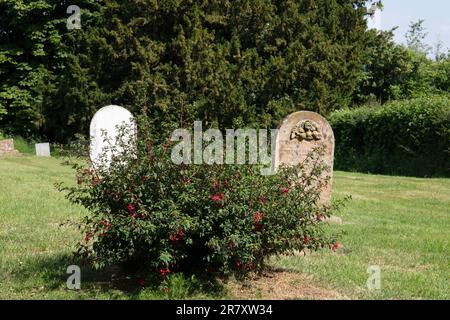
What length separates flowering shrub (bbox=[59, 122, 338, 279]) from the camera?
486 cm

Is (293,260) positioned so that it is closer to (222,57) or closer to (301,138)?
(301,138)

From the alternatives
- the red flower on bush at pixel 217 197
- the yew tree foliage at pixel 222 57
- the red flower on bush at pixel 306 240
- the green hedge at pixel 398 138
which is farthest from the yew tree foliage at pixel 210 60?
the red flower on bush at pixel 217 197

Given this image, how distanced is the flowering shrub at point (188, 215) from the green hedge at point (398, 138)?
1457 centimetres

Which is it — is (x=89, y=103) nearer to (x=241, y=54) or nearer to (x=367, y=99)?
(x=241, y=54)

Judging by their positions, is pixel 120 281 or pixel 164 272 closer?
pixel 164 272

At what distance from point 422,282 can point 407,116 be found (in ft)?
47.7

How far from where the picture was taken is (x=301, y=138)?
8992 mm

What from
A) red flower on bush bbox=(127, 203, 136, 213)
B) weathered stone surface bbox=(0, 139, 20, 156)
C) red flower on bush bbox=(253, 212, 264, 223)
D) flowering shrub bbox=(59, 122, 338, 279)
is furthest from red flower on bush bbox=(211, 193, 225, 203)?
weathered stone surface bbox=(0, 139, 20, 156)

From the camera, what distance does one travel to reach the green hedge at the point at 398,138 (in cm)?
1873

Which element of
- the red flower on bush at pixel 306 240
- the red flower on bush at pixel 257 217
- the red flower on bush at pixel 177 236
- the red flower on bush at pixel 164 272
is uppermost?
the red flower on bush at pixel 257 217

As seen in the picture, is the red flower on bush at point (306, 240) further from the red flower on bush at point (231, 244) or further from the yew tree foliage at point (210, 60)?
the yew tree foliage at point (210, 60)

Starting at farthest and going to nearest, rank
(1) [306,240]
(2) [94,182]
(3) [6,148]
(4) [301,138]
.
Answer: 1. (3) [6,148]
2. (4) [301,138]
3. (1) [306,240]
4. (2) [94,182]

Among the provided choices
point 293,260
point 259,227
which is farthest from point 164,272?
point 293,260

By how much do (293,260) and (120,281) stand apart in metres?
2.17
